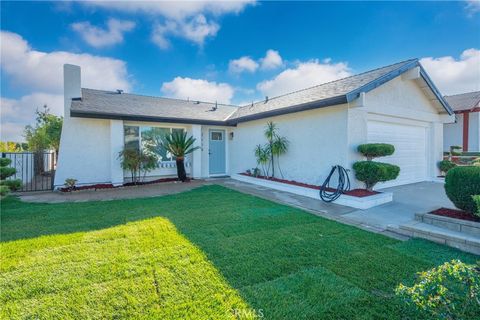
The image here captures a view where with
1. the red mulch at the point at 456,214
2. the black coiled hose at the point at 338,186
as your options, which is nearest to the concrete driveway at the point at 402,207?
the red mulch at the point at 456,214

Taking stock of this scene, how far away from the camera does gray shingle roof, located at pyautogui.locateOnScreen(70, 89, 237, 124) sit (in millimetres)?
9984

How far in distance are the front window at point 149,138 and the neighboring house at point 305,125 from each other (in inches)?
2.0

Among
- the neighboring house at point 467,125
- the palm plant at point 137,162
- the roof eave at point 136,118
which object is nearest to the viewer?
the roof eave at point 136,118

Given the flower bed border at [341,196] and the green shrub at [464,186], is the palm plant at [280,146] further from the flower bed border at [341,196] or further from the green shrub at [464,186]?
the green shrub at [464,186]

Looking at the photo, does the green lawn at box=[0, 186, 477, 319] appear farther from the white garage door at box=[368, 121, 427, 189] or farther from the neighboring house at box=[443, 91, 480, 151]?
the neighboring house at box=[443, 91, 480, 151]

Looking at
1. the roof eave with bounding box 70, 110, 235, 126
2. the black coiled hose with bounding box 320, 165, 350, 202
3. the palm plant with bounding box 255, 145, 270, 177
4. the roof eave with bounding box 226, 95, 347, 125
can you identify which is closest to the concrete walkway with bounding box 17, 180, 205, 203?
the roof eave with bounding box 70, 110, 235, 126

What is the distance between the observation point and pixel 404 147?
10.2 metres

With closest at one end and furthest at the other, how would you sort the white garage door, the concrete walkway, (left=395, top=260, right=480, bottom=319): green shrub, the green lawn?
(left=395, top=260, right=480, bottom=319): green shrub → the green lawn → the concrete walkway → the white garage door

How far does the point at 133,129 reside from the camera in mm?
11258

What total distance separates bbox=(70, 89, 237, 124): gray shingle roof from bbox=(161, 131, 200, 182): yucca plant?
89 centimetres

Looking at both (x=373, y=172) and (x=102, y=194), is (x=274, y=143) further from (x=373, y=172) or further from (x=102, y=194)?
(x=102, y=194)

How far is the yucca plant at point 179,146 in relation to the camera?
11.4m

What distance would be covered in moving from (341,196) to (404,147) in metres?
5.36

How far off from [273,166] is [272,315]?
9.00m
